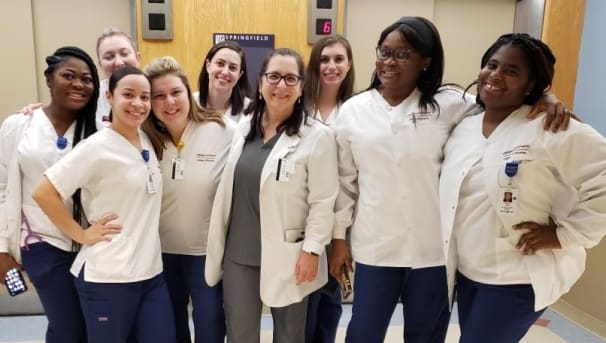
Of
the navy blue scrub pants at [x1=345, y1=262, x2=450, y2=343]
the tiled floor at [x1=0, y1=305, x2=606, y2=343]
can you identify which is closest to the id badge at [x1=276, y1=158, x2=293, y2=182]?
the navy blue scrub pants at [x1=345, y1=262, x2=450, y2=343]

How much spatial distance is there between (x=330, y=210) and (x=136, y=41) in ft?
8.00

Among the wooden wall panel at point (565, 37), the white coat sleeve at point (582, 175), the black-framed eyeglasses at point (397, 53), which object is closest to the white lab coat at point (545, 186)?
the white coat sleeve at point (582, 175)

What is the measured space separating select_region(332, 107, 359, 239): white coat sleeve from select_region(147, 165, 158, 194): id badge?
2.42 feet

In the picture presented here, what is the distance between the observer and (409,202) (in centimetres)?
171

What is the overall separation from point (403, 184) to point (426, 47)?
53cm

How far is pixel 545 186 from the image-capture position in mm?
1501

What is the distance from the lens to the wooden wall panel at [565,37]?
312 centimetres

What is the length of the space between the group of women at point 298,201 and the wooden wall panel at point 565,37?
6.09 ft

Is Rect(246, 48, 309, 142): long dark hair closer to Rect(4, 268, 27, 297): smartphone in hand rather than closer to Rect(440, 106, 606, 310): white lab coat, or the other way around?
Rect(440, 106, 606, 310): white lab coat

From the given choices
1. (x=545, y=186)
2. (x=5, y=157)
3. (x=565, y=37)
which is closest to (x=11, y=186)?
(x=5, y=157)

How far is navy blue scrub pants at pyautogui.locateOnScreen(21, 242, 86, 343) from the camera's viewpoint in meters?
1.85

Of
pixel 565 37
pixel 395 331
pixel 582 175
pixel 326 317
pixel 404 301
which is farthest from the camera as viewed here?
→ pixel 565 37

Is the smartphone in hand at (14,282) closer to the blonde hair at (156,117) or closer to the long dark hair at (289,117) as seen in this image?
the blonde hair at (156,117)

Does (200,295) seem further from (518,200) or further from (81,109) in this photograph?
(518,200)
